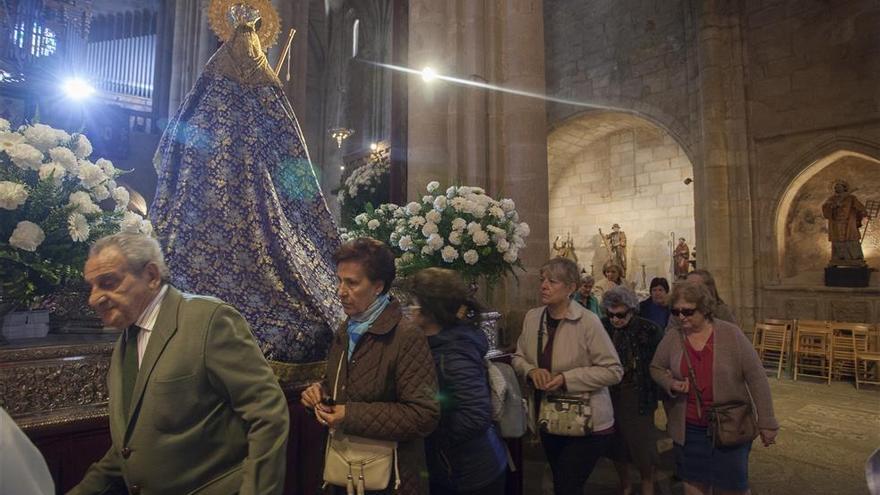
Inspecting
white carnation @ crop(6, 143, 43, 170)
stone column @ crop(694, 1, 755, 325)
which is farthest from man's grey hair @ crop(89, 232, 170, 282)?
stone column @ crop(694, 1, 755, 325)

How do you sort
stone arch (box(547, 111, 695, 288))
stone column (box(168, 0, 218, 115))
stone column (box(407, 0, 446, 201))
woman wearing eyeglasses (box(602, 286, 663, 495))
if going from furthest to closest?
stone arch (box(547, 111, 695, 288))
stone column (box(168, 0, 218, 115))
stone column (box(407, 0, 446, 201))
woman wearing eyeglasses (box(602, 286, 663, 495))

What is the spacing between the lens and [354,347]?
1.77 m

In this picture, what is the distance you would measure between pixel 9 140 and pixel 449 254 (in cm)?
218

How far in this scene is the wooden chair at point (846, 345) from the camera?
25.8 ft

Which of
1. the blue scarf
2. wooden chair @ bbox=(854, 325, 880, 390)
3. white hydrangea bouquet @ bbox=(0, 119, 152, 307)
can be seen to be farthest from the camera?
wooden chair @ bbox=(854, 325, 880, 390)

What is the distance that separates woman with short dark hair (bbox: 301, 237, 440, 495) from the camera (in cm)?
162

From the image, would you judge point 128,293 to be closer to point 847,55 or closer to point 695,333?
point 695,333

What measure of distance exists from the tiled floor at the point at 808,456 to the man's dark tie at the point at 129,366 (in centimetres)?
293

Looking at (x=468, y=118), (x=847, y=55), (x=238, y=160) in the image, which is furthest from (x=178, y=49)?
(x=847, y=55)

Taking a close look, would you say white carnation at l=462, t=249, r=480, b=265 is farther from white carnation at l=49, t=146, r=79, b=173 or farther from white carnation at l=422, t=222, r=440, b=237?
white carnation at l=49, t=146, r=79, b=173

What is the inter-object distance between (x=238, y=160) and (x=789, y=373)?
966cm

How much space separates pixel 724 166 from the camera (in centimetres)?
1090

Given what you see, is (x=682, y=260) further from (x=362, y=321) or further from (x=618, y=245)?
(x=362, y=321)

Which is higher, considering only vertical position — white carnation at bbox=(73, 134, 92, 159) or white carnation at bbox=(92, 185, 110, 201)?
white carnation at bbox=(73, 134, 92, 159)
